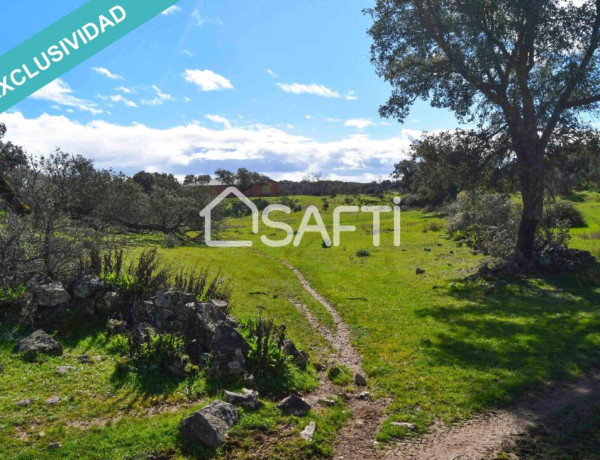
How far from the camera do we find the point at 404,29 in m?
25.4

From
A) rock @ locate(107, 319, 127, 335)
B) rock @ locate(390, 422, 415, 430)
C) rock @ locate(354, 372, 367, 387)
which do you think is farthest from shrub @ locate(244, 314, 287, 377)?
rock @ locate(107, 319, 127, 335)

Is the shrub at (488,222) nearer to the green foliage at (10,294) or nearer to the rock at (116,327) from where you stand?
the rock at (116,327)

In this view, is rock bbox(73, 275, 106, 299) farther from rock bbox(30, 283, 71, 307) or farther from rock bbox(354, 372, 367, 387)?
rock bbox(354, 372, 367, 387)

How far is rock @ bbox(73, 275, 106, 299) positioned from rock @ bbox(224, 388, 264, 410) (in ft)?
23.2

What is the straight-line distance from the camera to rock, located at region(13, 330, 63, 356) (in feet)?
35.4

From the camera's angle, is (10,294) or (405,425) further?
(10,294)

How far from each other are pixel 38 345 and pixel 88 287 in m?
2.94

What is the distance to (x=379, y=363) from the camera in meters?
12.3

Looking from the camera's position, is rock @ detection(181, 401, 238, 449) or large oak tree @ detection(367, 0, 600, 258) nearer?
rock @ detection(181, 401, 238, 449)

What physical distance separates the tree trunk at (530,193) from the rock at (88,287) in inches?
925

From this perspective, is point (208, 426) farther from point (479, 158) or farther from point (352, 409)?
point (479, 158)

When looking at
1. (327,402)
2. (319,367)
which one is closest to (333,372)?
(319,367)

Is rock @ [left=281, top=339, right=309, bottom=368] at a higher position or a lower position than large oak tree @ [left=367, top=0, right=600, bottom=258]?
lower

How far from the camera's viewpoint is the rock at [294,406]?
8.90 m
